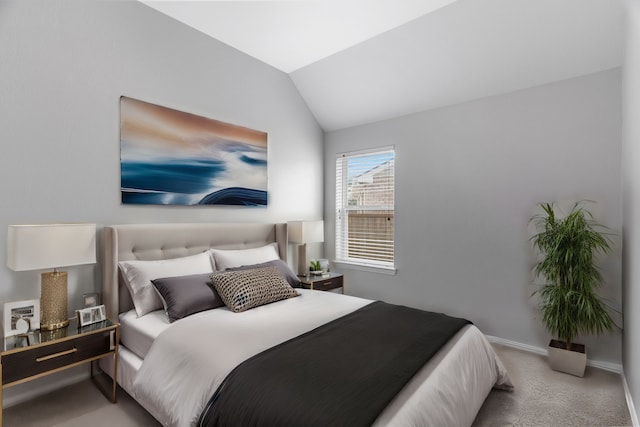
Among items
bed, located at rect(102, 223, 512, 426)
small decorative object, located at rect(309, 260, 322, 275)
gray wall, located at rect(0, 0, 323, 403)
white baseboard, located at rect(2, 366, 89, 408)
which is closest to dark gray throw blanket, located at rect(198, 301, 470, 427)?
bed, located at rect(102, 223, 512, 426)

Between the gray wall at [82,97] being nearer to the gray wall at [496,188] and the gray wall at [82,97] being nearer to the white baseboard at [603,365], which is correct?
the gray wall at [496,188]

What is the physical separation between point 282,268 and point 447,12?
8.79ft

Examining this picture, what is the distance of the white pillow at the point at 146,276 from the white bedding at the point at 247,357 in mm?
419

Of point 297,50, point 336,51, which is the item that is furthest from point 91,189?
point 336,51

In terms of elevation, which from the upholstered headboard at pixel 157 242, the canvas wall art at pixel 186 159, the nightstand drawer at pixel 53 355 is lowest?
the nightstand drawer at pixel 53 355

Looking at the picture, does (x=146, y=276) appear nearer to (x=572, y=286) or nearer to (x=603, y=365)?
(x=572, y=286)

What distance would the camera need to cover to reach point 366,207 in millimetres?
4285

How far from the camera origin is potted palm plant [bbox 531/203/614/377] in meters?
2.51

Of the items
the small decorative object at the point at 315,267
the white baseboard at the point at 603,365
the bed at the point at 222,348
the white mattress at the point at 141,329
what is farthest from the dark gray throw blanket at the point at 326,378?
the small decorative object at the point at 315,267

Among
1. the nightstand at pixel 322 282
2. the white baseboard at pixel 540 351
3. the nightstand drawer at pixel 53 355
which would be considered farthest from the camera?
the nightstand at pixel 322 282

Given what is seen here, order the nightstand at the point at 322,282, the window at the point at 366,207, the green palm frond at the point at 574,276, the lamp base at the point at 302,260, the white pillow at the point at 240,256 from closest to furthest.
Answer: the green palm frond at the point at 574,276 < the white pillow at the point at 240,256 < the nightstand at the point at 322,282 < the lamp base at the point at 302,260 < the window at the point at 366,207

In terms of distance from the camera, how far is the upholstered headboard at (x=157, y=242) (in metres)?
2.41

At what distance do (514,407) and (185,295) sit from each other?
236 cm

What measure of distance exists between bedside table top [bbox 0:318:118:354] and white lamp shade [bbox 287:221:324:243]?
1.97 m
